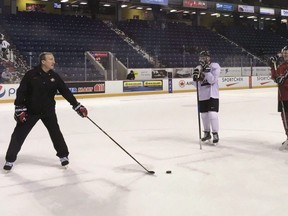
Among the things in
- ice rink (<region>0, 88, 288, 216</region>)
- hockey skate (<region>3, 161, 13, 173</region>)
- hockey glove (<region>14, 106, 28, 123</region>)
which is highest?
hockey glove (<region>14, 106, 28, 123</region>)

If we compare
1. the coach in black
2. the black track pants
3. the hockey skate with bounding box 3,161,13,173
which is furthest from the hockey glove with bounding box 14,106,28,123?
the hockey skate with bounding box 3,161,13,173

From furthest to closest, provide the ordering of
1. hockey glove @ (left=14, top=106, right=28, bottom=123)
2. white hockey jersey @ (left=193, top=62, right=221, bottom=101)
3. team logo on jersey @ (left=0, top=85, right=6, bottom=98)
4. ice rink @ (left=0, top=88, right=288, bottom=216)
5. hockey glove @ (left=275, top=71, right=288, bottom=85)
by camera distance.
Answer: team logo on jersey @ (left=0, top=85, right=6, bottom=98) < white hockey jersey @ (left=193, top=62, right=221, bottom=101) < hockey glove @ (left=275, top=71, right=288, bottom=85) < hockey glove @ (left=14, top=106, right=28, bottom=123) < ice rink @ (left=0, top=88, right=288, bottom=216)

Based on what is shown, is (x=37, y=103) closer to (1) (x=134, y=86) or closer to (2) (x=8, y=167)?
(2) (x=8, y=167)

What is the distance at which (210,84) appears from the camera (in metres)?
5.45

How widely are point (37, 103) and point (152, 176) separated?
1356mm

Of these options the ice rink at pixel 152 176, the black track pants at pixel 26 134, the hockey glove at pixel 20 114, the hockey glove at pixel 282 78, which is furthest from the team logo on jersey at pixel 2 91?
the hockey glove at pixel 282 78

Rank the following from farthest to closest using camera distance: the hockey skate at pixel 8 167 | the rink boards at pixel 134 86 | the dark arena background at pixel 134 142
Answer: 1. the rink boards at pixel 134 86
2. the hockey skate at pixel 8 167
3. the dark arena background at pixel 134 142

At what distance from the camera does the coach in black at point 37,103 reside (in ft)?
13.2

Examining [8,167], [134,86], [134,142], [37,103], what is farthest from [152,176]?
[134,86]

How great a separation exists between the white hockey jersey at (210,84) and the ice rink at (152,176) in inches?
26.8

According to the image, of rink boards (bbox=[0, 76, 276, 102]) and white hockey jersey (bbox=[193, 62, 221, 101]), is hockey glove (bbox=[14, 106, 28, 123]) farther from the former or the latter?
rink boards (bbox=[0, 76, 276, 102])

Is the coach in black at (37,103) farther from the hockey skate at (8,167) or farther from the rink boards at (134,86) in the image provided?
the rink boards at (134,86)

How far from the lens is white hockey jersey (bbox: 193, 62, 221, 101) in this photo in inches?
211

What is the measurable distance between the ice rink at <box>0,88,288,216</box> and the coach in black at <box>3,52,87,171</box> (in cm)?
25
